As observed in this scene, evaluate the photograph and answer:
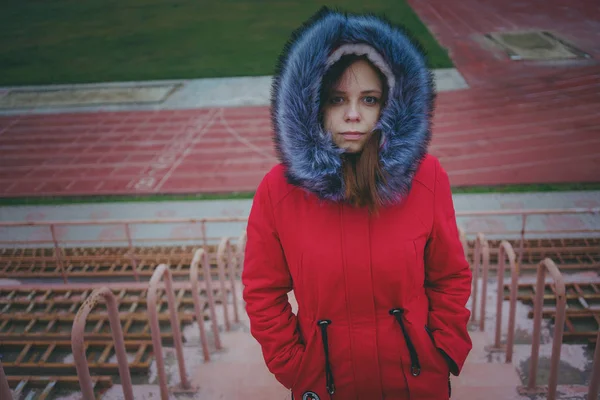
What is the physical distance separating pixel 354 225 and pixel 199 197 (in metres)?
7.36

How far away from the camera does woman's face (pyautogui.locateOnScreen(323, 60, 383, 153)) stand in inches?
65.5

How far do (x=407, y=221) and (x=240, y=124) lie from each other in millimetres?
10468

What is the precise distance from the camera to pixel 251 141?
10867 mm

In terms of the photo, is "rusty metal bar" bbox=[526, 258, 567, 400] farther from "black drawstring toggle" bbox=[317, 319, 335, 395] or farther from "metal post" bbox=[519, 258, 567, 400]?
"black drawstring toggle" bbox=[317, 319, 335, 395]

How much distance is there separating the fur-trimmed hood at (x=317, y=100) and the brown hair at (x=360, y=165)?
3 centimetres

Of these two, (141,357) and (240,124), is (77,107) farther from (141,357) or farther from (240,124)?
(141,357)

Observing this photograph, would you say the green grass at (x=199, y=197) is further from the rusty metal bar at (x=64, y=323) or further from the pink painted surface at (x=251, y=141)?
the rusty metal bar at (x=64, y=323)

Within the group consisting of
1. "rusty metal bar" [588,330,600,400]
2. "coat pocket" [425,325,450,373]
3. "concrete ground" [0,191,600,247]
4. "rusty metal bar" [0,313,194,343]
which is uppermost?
"coat pocket" [425,325,450,373]

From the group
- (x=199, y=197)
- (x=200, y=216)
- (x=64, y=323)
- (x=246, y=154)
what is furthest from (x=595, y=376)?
(x=246, y=154)

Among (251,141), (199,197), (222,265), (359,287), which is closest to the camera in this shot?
(359,287)

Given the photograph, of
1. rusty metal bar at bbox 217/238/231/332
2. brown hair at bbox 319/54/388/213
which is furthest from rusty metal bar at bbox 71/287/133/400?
rusty metal bar at bbox 217/238/231/332

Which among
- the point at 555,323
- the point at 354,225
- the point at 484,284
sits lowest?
the point at 484,284

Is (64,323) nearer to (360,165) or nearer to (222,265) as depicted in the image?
(222,265)

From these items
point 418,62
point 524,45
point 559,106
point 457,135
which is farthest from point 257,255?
point 524,45
